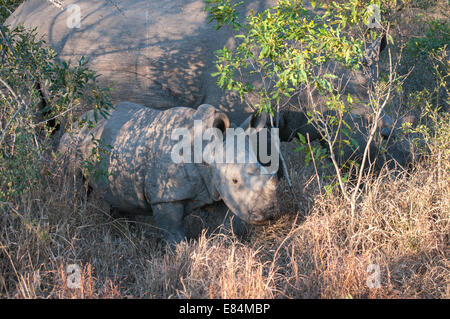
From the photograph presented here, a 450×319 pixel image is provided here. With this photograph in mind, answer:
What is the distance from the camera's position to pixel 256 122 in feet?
16.3

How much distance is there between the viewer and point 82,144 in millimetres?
5539

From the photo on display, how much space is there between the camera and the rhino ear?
487cm

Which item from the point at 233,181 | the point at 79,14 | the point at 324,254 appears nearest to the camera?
the point at 324,254

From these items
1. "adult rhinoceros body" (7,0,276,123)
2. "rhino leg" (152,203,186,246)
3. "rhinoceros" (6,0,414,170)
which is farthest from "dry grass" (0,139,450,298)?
"adult rhinoceros body" (7,0,276,123)

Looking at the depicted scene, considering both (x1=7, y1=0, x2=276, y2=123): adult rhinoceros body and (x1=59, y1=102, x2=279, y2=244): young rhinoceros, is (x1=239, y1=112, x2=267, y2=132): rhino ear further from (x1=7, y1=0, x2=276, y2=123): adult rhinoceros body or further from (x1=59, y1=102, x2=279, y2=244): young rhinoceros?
(x1=7, y1=0, x2=276, y2=123): adult rhinoceros body

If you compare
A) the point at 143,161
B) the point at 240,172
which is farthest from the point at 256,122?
the point at 143,161

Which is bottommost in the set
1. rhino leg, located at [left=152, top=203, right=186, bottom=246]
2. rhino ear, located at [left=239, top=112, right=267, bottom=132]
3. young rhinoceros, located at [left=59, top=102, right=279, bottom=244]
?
rhino leg, located at [left=152, top=203, right=186, bottom=246]

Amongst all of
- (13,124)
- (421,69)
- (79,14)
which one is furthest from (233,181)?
(421,69)

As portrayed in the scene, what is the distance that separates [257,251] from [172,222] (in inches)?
42.5

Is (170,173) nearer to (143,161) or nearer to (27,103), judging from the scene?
(143,161)

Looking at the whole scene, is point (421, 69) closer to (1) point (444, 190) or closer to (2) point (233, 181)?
(1) point (444, 190)

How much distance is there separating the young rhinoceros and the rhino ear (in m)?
0.01

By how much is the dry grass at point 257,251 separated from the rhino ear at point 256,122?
764mm
